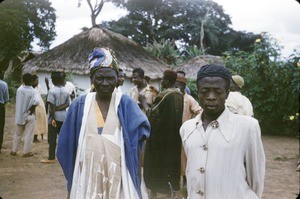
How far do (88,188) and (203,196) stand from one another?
0.92m

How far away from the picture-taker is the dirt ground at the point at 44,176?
5274 millimetres

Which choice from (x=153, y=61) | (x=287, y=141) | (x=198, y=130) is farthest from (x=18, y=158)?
(x=153, y=61)

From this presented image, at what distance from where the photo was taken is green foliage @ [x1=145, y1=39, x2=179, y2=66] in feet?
64.8

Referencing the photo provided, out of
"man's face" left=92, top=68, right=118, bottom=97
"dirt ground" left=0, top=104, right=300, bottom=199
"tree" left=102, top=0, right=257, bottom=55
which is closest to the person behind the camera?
"man's face" left=92, top=68, right=118, bottom=97

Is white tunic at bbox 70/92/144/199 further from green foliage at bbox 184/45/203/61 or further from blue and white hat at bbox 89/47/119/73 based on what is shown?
green foliage at bbox 184/45/203/61

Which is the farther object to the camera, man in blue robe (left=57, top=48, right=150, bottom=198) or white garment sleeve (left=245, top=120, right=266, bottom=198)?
man in blue robe (left=57, top=48, right=150, bottom=198)

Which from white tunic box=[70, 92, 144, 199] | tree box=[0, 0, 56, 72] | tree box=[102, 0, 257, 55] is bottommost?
white tunic box=[70, 92, 144, 199]

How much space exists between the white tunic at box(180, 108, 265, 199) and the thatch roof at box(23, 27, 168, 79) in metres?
14.9

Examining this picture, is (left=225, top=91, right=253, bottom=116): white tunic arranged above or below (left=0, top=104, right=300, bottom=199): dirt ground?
above

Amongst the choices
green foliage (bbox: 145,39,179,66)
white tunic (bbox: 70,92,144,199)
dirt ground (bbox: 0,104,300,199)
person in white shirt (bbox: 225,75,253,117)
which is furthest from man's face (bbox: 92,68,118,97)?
green foliage (bbox: 145,39,179,66)

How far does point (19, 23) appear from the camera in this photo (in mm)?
6969

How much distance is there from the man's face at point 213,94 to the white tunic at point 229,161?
65 mm

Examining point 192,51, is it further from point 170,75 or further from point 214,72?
point 214,72

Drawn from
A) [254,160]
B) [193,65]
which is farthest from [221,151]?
[193,65]
